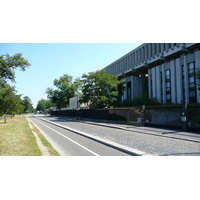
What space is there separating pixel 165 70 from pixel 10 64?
30956mm

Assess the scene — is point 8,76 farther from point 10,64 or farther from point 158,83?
point 158,83

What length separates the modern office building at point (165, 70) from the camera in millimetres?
34231

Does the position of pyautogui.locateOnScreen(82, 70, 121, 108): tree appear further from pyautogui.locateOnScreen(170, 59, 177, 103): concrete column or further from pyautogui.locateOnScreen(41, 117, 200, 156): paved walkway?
pyautogui.locateOnScreen(41, 117, 200, 156): paved walkway

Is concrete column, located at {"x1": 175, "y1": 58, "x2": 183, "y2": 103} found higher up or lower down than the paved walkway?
higher up

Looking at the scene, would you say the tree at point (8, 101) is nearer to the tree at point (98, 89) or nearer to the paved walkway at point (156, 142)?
the tree at point (98, 89)

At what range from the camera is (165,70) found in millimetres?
40938

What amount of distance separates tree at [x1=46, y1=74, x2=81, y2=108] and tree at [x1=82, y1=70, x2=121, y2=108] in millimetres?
30280

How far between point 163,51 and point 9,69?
99.3 feet

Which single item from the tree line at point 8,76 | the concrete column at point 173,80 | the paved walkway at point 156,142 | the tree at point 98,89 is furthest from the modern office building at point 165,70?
the tree line at point 8,76

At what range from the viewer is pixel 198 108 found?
14953mm

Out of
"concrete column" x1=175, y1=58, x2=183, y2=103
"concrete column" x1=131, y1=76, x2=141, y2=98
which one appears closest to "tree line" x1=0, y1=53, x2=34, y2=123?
"concrete column" x1=175, y1=58, x2=183, y2=103

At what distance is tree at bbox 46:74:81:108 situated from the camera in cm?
6323
